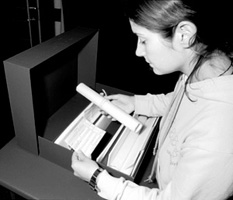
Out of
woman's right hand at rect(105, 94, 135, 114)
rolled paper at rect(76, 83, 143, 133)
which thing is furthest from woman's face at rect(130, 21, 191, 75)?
woman's right hand at rect(105, 94, 135, 114)

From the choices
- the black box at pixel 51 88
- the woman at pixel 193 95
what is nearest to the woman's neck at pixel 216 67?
the woman at pixel 193 95

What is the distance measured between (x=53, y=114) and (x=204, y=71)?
0.68 metres

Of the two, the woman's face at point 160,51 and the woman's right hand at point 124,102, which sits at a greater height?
the woman's face at point 160,51

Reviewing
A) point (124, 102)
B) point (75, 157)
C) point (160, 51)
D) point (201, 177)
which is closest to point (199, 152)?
point (201, 177)

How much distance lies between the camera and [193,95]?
59cm

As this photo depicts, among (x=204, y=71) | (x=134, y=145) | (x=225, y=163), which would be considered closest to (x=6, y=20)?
(x=134, y=145)

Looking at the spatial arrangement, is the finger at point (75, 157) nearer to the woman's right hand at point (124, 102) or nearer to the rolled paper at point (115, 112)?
the rolled paper at point (115, 112)

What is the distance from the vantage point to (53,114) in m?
0.98

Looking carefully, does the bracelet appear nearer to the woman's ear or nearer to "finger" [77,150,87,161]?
"finger" [77,150,87,161]

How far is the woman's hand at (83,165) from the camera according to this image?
26.1 inches

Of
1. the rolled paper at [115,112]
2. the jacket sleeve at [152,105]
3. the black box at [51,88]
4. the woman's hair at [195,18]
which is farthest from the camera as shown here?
the jacket sleeve at [152,105]

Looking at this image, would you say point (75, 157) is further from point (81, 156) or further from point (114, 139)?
point (114, 139)

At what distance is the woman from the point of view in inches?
18.8

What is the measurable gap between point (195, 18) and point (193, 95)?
210 mm
